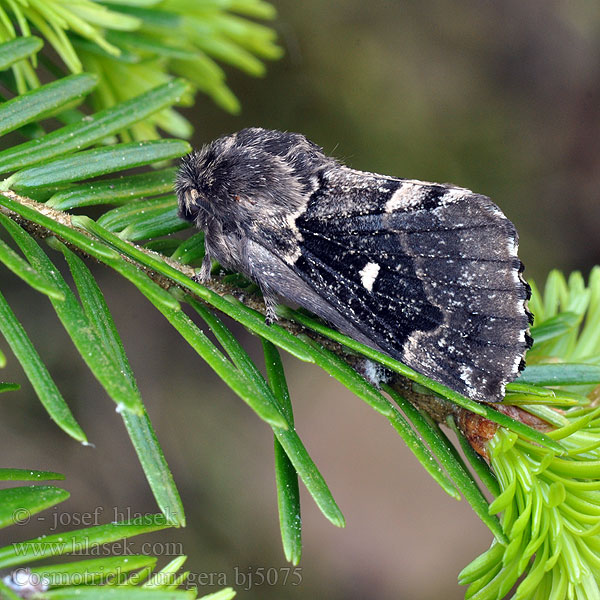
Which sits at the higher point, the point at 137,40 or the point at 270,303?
the point at 137,40

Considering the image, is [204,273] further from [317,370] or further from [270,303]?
[317,370]

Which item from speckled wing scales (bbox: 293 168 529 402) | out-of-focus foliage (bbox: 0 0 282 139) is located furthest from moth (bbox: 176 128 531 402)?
out-of-focus foliage (bbox: 0 0 282 139)

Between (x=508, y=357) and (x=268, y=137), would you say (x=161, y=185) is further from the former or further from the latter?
(x=508, y=357)

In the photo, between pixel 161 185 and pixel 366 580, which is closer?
pixel 161 185

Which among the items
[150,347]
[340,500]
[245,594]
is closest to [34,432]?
[150,347]

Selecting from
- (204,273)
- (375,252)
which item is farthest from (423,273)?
(204,273)

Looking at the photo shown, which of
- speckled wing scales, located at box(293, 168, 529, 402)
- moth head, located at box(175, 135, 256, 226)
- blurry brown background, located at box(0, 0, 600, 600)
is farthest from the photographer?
blurry brown background, located at box(0, 0, 600, 600)

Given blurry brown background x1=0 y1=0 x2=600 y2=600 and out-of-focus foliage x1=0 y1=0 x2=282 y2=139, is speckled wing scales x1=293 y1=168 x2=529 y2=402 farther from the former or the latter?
blurry brown background x1=0 y1=0 x2=600 y2=600
